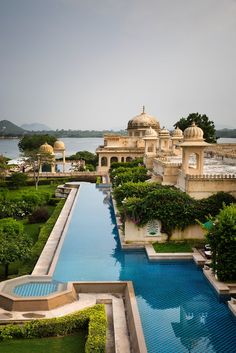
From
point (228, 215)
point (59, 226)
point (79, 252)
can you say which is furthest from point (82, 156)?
point (228, 215)

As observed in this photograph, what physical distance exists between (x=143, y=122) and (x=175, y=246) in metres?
34.1

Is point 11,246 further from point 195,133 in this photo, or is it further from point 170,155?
point 170,155

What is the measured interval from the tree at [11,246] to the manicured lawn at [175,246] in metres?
4.97

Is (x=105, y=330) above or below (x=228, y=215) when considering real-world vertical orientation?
below

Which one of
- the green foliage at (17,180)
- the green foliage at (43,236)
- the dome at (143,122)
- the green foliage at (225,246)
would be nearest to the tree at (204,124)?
the dome at (143,122)

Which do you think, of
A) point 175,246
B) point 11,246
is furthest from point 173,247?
point 11,246

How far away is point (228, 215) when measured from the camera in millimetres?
11984

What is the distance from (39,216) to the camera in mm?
20766

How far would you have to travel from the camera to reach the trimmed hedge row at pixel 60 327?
8828 millimetres

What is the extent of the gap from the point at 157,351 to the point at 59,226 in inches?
438

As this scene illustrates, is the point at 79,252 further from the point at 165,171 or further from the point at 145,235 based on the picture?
the point at 165,171

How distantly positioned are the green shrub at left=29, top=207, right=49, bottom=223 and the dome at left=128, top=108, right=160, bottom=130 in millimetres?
29187

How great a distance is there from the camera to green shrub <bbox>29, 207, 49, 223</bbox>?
2064 cm

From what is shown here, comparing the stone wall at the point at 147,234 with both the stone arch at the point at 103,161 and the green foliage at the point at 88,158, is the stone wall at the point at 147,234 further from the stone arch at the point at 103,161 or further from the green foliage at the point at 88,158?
the green foliage at the point at 88,158
